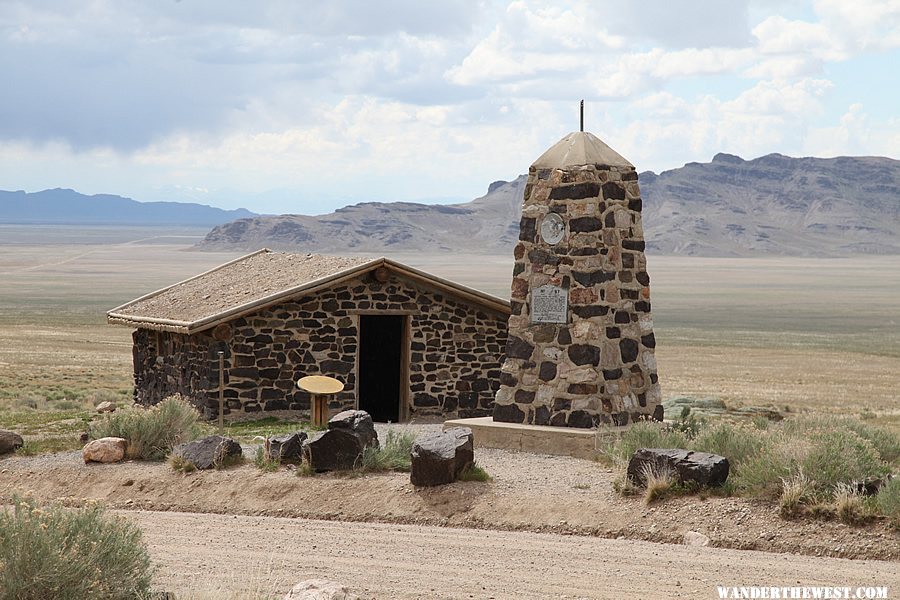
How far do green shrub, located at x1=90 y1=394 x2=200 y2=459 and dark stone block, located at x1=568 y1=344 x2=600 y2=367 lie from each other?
174 inches

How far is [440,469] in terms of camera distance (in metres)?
11.8

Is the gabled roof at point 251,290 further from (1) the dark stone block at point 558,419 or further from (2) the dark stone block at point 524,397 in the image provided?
(1) the dark stone block at point 558,419

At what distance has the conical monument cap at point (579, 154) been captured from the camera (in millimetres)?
15148

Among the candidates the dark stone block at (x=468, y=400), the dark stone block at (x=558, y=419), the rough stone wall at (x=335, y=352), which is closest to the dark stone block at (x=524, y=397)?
the dark stone block at (x=558, y=419)

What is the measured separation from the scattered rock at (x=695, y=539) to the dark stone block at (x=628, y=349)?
490cm

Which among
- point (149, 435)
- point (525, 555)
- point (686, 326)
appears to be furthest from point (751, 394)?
point (686, 326)

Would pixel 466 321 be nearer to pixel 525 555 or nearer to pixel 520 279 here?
pixel 520 279

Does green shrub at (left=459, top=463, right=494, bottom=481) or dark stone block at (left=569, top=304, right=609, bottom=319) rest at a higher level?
dark stone block at (left=569, top=304, right=609, bottom=319)

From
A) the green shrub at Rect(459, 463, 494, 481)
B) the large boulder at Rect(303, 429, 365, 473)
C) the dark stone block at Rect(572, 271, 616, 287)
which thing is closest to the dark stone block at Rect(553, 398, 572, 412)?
the dark stone block at Rect(572, 271, 616, 287)

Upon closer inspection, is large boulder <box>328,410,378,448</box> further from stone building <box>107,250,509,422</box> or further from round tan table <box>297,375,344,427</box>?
stone building <box>107,250,509,422</box>

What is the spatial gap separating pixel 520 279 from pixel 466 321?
18.6 ft

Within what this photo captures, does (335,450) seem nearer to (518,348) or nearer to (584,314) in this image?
(518,348)

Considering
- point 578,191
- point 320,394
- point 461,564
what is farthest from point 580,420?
point 461,564

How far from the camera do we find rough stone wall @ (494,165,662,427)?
1493 cm
